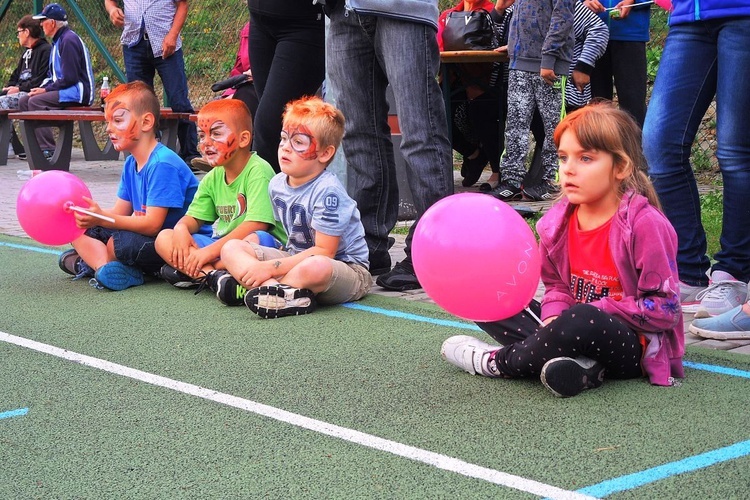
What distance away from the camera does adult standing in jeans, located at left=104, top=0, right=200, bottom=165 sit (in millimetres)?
10609

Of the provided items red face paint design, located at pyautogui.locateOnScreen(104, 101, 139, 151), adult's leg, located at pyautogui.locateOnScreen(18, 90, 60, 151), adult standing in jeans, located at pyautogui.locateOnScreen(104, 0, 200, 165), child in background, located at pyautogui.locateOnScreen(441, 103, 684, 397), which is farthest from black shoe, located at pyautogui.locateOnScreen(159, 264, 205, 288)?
adult's leg, located at pyautogui.locateOnScreen(18, 90, 60, 151)

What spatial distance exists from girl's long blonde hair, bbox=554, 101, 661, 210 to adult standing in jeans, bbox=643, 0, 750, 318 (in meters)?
0.95

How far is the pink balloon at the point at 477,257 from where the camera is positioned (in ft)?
9.79

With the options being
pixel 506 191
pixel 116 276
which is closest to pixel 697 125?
pixel 116 276

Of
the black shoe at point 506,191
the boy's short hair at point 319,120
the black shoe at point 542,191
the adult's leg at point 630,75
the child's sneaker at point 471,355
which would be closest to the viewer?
the child's sneaker at point 471,355

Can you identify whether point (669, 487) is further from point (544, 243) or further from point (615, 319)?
point (544, 243)

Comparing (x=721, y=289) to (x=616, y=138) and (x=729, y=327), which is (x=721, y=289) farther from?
(x=616, y=138)

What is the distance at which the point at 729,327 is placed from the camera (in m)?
3.91

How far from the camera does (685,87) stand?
13.9ft

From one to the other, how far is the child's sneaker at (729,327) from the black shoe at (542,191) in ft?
14.9

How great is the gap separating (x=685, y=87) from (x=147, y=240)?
2.74 m

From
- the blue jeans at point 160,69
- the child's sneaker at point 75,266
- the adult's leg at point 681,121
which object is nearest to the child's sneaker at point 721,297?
the adult's leg at point 681,121

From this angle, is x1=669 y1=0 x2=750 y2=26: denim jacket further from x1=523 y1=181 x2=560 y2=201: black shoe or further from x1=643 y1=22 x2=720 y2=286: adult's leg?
x1=523 y1=181 x2=560 y2=201: black shoe

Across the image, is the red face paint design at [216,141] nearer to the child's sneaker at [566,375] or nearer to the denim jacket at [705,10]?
the denim jacket at [705,10]
